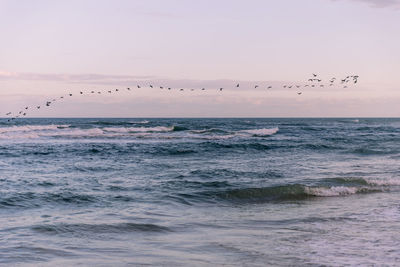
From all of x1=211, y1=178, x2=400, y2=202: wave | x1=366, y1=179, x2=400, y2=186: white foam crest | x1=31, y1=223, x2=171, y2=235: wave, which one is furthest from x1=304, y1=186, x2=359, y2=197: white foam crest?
x1=31, y1=223, x2=171, y2=235: wave

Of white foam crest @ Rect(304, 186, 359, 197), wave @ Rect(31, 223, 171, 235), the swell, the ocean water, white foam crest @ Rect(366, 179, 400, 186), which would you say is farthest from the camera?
white foam crest @ Rect(366, 179, 400, 186)

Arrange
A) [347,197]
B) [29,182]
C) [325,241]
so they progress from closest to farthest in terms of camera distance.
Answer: [325,241] < [347,197] < [29,182]

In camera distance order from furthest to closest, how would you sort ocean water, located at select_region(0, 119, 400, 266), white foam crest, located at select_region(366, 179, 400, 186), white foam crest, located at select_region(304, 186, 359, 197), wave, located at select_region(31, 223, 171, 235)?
1. white foam crest, located at select_region(366, 179, 400, 186)
2. white foam crest, located at select_region(304, 186, 359, 197)
3. wave, located at select_region(31, 223, 171, 235)
4. ocean water, located at select_region(0, 119, 400, 266)

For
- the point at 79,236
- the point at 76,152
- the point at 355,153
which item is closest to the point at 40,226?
the point at 79,236

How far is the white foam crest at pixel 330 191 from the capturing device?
47.3 feet

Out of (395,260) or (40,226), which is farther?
(40,226)

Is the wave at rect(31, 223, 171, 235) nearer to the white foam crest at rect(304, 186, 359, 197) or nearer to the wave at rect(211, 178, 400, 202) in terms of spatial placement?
the wave at rect(211, 178, 400, 202)

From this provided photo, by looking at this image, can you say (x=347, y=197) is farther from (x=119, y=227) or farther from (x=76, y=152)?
(x=76, y=152)

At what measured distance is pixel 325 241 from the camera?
28.8 feet

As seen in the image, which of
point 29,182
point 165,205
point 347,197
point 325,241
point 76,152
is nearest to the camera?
point 325,241

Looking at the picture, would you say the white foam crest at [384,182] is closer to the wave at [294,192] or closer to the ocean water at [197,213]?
the ocean water at [197,213]

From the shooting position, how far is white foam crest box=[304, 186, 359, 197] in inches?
568

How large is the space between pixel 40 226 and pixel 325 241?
512cm

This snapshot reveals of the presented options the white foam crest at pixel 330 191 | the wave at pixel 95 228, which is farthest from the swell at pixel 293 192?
the wave at pixel 95 228
